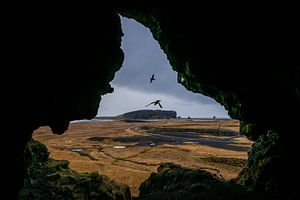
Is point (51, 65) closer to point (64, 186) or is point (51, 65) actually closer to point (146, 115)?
point (64, 186)

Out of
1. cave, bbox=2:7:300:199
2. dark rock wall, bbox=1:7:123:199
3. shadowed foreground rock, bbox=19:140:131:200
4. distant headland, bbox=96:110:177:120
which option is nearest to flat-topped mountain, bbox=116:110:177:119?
distant headland, bbox=96:110:177:120

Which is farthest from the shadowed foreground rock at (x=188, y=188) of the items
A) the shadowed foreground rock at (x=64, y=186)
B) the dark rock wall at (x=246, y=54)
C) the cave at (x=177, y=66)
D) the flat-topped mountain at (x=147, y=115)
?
the flat-topped mountain at (x=147, y=115)

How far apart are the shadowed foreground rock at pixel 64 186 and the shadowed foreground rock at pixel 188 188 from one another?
6.27 feet

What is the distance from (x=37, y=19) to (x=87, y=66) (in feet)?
14.4

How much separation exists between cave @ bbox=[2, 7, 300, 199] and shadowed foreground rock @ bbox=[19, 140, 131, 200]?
3621 millimetres

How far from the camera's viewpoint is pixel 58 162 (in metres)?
19.1

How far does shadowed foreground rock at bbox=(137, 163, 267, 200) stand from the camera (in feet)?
41.6

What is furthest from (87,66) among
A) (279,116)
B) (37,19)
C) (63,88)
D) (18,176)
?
(279,116)

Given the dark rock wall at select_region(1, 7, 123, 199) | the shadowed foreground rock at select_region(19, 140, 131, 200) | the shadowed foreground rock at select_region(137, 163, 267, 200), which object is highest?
the dark rock wall at select_region(1, 7, 123, 199)

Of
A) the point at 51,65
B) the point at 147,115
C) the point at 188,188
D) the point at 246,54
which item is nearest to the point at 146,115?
the point at 147,115

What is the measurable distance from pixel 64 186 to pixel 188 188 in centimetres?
747

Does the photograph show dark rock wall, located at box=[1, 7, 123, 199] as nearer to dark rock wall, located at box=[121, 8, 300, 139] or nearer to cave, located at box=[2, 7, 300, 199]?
cave, located at box=[2, 7, 300, 199]

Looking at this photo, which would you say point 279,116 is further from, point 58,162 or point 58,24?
point 58,162

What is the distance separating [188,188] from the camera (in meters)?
13.6
